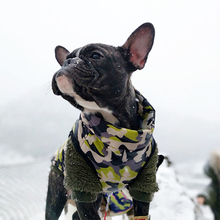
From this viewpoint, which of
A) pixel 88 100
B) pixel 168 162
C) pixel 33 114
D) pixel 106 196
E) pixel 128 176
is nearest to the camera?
Answer: pixel 88 100

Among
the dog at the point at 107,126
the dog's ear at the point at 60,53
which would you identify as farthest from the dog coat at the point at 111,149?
the dog's ear at the point at 60,53

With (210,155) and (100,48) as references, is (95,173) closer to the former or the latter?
(100,48)

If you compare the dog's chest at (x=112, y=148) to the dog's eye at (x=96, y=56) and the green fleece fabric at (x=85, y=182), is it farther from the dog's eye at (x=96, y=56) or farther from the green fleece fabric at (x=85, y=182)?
the dog's eye at (x=96, y=56)

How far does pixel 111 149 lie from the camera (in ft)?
4.33

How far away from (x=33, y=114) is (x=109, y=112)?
5109 mm

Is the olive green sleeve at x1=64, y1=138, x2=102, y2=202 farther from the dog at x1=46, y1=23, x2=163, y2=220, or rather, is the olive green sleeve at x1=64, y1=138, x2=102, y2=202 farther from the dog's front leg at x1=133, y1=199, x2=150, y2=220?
the dog's front leg at x1=133, y1=199, x2=150, y2=220

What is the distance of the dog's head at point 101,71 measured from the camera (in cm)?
117

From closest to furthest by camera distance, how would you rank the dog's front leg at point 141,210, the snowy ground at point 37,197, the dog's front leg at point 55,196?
the dog's front leg at point 141,210
the dog's front leg at point 55,196
the snowy ground at point 37,197

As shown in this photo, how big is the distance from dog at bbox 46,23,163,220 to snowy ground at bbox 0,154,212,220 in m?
1.15

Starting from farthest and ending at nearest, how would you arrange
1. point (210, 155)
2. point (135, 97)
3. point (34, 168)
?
1. point (34, 168)
2. point (210, 155)
3. point (135, 97)

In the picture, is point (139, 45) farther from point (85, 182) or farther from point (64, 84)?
point (85, 182)

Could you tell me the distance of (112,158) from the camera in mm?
1326

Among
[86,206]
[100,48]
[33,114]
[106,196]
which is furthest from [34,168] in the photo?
[33,114]

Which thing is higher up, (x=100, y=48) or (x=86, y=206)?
(x=100, y=48)
